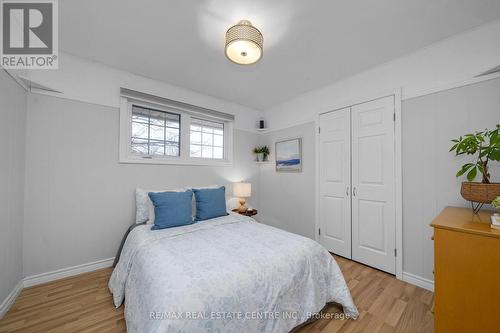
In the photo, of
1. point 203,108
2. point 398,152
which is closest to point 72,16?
point 203,108

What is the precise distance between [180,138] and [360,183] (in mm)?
2724

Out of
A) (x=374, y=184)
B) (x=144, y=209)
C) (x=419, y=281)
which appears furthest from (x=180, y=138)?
(x=419, y=281)

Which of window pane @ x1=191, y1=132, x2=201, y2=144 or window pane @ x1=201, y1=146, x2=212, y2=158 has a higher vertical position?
window pane @ x1=191, y1=132, x2=201, y2=144

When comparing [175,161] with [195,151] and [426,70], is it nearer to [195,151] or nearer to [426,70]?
[195,151]

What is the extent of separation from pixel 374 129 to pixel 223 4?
216 cm

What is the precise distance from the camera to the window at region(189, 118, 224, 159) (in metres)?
3.23

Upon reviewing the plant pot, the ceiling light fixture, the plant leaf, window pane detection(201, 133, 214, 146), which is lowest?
the plant pot

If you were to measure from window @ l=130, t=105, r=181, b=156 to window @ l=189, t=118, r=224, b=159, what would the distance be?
0.26 meters

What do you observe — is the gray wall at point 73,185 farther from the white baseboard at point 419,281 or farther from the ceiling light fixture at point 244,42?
the white baseboard at point 419,281

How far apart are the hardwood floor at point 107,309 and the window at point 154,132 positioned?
1.65 metres

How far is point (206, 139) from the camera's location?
3.38 m

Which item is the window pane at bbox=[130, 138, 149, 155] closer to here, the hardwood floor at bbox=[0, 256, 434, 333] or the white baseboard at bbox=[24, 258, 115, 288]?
the white baseboard at bbox=[24, 258, 115, 288]

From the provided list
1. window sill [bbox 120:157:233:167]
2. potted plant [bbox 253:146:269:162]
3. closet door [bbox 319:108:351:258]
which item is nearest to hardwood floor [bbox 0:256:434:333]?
closet door [bbox 319:108:351:258]

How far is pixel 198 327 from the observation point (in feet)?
3.23
